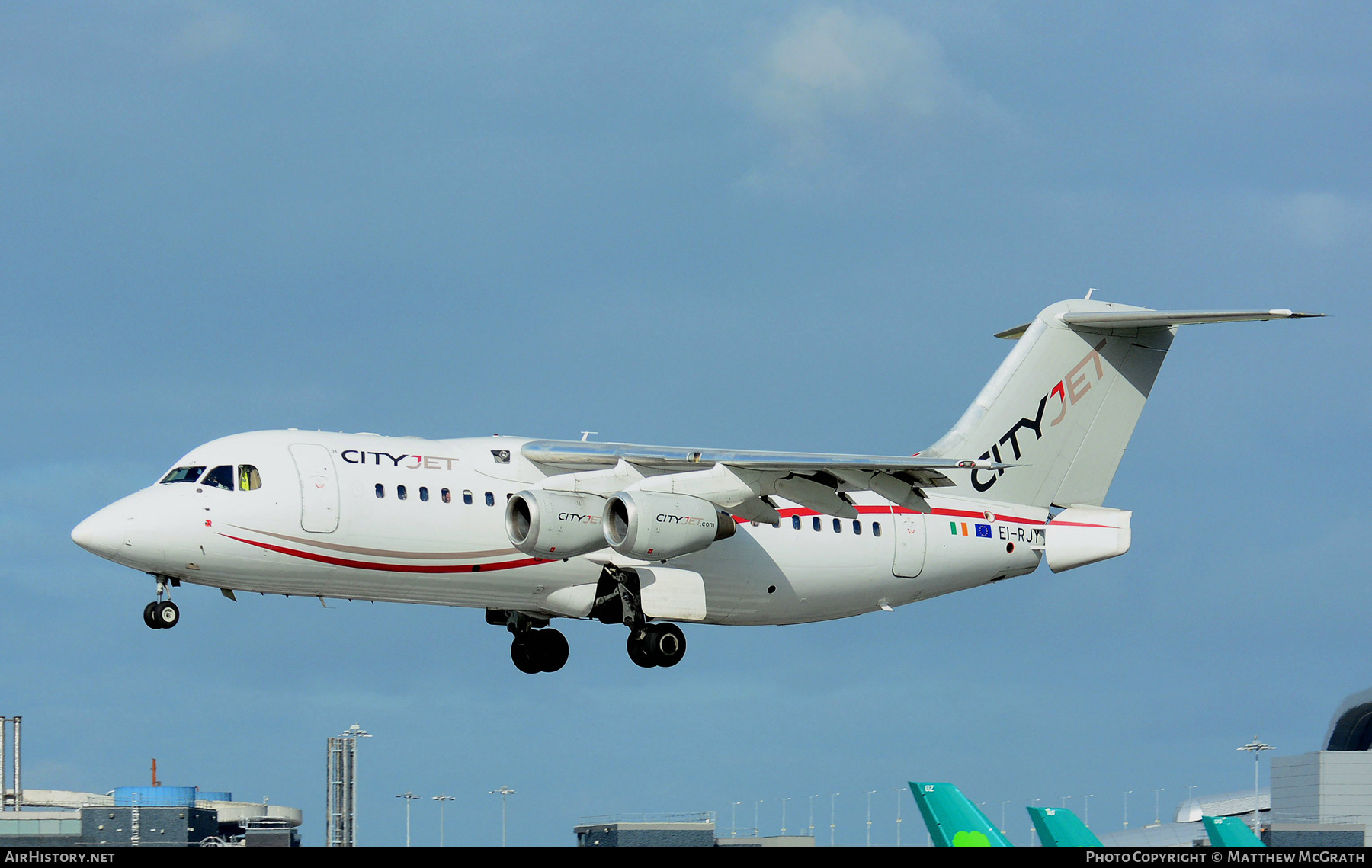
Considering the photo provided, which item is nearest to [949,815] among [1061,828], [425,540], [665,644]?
[1061,828]

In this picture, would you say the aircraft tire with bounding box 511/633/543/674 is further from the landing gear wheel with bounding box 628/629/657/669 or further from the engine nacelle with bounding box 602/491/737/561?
the engine nacelle with bounding box 602/491/737/561

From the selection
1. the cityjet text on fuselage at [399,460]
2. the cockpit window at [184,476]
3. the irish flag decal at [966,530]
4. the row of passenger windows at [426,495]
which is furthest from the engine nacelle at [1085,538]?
the cockpit window at [184,476]

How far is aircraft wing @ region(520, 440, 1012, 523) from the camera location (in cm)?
2091

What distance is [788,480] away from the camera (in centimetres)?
2144

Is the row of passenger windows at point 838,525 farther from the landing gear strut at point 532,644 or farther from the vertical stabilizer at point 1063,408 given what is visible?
the landing gear strut at point 532,644

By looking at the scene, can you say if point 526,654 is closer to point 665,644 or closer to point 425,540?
point 665,644

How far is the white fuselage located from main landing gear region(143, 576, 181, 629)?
0.75 feet

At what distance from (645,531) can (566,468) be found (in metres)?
1.82

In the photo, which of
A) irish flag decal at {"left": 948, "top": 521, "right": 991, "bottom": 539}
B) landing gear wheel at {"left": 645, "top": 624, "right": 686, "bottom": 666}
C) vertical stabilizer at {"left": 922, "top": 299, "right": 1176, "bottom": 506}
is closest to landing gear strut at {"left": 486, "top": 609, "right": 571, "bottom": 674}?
landing gear wheel at {"left": 645, "top": 624, "right": 686, "bottom": 666}

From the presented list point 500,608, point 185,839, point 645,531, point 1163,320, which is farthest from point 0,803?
point 1163,320

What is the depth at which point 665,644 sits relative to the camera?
21.9 metres

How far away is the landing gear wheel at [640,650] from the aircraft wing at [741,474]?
6.42 ft
